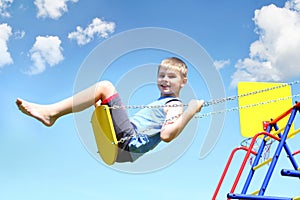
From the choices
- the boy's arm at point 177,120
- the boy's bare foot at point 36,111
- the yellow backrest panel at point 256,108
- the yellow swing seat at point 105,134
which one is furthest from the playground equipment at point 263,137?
the boy's bare foot at point 36,111

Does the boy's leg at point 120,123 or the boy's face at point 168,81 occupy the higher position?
the boy's face at point 168,81

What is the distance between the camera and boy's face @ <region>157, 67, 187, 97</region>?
266cm

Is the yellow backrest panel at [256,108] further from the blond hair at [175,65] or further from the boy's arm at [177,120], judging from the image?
the boy's arm at [177,120]

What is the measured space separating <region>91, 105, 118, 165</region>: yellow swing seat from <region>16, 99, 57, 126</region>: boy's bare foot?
26cm

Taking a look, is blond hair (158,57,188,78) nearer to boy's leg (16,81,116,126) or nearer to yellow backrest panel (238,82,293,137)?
boy's leg (16,81,116,126)

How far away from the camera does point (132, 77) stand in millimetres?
2846

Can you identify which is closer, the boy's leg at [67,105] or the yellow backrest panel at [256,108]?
the boy's leg at [67,105]

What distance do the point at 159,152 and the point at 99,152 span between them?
403 millimetres

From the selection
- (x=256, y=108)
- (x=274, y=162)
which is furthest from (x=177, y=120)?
(x=256, y=108)

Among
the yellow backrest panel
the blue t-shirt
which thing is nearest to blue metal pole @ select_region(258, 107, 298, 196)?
the blue t-shirt

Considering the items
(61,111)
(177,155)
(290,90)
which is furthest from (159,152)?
(290,90)

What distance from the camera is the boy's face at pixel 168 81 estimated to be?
266 cm

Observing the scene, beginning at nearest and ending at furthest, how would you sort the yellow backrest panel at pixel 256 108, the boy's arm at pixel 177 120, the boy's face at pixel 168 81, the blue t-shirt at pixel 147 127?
the boy's arm at pixel 177 120, the blue t-shirt at pixel 147 127, the boy's face at pixel 168 81, the yellow backrest panel at pixel 256 108

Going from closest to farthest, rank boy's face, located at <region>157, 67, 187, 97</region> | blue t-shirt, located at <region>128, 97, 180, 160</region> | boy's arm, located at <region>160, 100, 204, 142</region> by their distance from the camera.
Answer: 1. boy's arm, located at <region>160, 100, 204, 142</region>
2. blue t-shirt, located at <region>128, 97, 180, 160</region>
3. boy's face, located at <region>157, 67, 187, 97</region>
